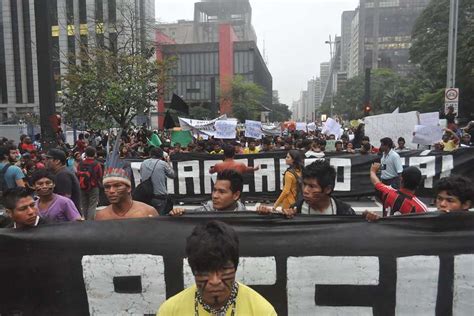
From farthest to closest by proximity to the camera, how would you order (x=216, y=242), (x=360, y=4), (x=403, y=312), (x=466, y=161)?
(x=360, y=4) < (x=466, y=161) < (x=403, y=312) < (x=216, y=242)

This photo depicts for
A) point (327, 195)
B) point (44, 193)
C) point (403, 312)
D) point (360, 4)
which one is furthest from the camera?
point (360, 4)

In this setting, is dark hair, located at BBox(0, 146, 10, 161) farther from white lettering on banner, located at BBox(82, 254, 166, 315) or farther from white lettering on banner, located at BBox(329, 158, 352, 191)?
white lettering on banner, located at BBox(329, 158, 352, 191)

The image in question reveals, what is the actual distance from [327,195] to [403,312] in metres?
0.98

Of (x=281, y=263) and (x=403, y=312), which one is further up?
(x=281, y=263)

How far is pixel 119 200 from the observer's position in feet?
11.7

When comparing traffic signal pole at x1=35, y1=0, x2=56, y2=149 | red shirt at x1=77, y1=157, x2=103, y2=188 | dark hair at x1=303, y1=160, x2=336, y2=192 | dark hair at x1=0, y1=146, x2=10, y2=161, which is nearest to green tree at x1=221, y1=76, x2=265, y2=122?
traffic signal pole at x1=35, y1=0, x2=56, y2=149

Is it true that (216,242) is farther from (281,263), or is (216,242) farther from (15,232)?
(15,232)

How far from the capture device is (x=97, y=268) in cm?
315

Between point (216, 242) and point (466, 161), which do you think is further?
point (466, 161)

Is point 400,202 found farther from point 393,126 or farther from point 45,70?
point 393,126

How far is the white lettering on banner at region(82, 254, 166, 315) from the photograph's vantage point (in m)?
3.09

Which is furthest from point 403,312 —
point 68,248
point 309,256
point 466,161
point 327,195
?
point 466,161

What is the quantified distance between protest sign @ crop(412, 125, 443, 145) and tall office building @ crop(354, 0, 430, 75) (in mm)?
116085

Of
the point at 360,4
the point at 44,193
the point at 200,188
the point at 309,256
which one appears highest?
the point at 360,4
